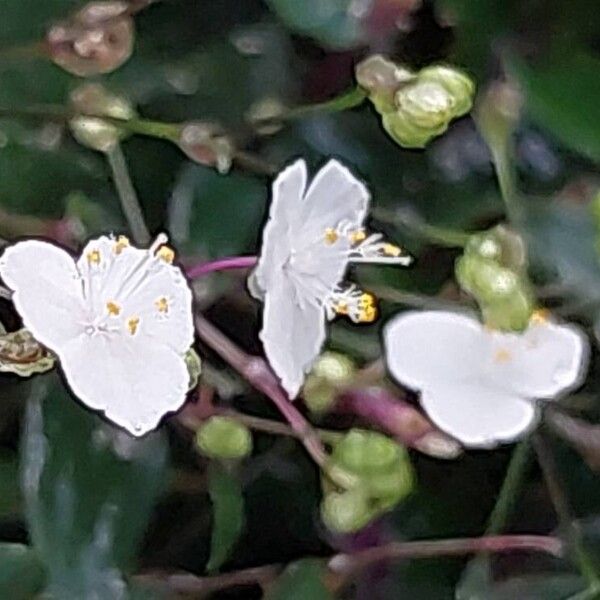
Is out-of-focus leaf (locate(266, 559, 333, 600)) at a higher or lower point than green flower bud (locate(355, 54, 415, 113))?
lower

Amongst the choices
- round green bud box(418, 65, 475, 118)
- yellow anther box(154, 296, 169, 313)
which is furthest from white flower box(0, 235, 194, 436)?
round green bud box(418, 65, 475, 118)

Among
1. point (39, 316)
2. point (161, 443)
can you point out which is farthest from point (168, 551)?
point (39, 316)

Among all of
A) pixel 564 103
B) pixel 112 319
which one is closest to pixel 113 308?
pixel 112 319

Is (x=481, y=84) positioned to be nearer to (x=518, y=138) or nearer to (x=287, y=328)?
(x=518, y=138)

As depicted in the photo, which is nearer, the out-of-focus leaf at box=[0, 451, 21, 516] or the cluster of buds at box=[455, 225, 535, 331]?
the cluster of buds at box=[455, 225, 535, 331]

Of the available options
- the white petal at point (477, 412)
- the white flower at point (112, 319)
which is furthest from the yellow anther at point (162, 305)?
the white petal at point (477, 412)

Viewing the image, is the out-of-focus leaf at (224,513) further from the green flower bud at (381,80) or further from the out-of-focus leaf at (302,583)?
the green flower bud at (381,80)

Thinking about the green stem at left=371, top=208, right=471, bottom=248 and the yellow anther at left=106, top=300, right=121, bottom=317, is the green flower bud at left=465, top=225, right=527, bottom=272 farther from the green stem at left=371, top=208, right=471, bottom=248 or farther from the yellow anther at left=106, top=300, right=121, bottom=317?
the yellow anther at left=106, top=300, right=121, bottom=317
